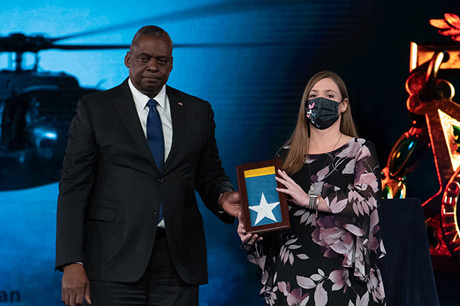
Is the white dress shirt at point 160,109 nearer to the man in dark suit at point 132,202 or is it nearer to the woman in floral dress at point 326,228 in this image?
the man in dark suit at point 132,202

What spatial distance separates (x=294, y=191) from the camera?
1.84 metres

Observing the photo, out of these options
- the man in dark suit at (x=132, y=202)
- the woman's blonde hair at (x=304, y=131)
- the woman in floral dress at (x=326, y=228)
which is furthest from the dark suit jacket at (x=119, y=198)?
the woman's blonde hair at (x=304, y=131)

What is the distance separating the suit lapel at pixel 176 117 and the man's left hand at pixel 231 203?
0.80ft

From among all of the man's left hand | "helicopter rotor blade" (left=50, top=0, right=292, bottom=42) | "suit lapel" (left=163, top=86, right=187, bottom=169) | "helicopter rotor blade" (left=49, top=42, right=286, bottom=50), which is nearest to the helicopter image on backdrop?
"helicopter rotor blade" (left=49, top=42, right=286, bottom=50)

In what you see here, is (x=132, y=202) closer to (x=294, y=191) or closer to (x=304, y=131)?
(x=294, y=191)

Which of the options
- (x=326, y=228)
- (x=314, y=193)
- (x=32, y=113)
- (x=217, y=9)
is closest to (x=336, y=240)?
(x=326, y=228)

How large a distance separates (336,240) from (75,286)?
77 centimetres

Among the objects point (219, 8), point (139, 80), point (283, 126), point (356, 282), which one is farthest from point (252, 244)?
point (219, 8)

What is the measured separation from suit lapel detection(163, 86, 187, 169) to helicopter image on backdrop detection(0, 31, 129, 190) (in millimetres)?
1860

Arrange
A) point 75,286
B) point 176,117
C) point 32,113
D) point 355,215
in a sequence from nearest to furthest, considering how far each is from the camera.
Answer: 1. point 75,286
2. point 355,215
3. point 176,117
4. point 32,113

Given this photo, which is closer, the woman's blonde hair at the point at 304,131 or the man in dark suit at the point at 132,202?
the man in dark suit at the point at 132,202

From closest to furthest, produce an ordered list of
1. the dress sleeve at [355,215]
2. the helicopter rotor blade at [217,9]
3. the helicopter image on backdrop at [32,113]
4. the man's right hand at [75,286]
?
the man's right hand at [75,286], the dress sleeve at [355,215], the helicopter image on backdrop at [32,113], the helicopter rotor blade at [217,9]

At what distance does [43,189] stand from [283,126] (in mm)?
1513

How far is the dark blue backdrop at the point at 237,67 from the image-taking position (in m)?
3.72
